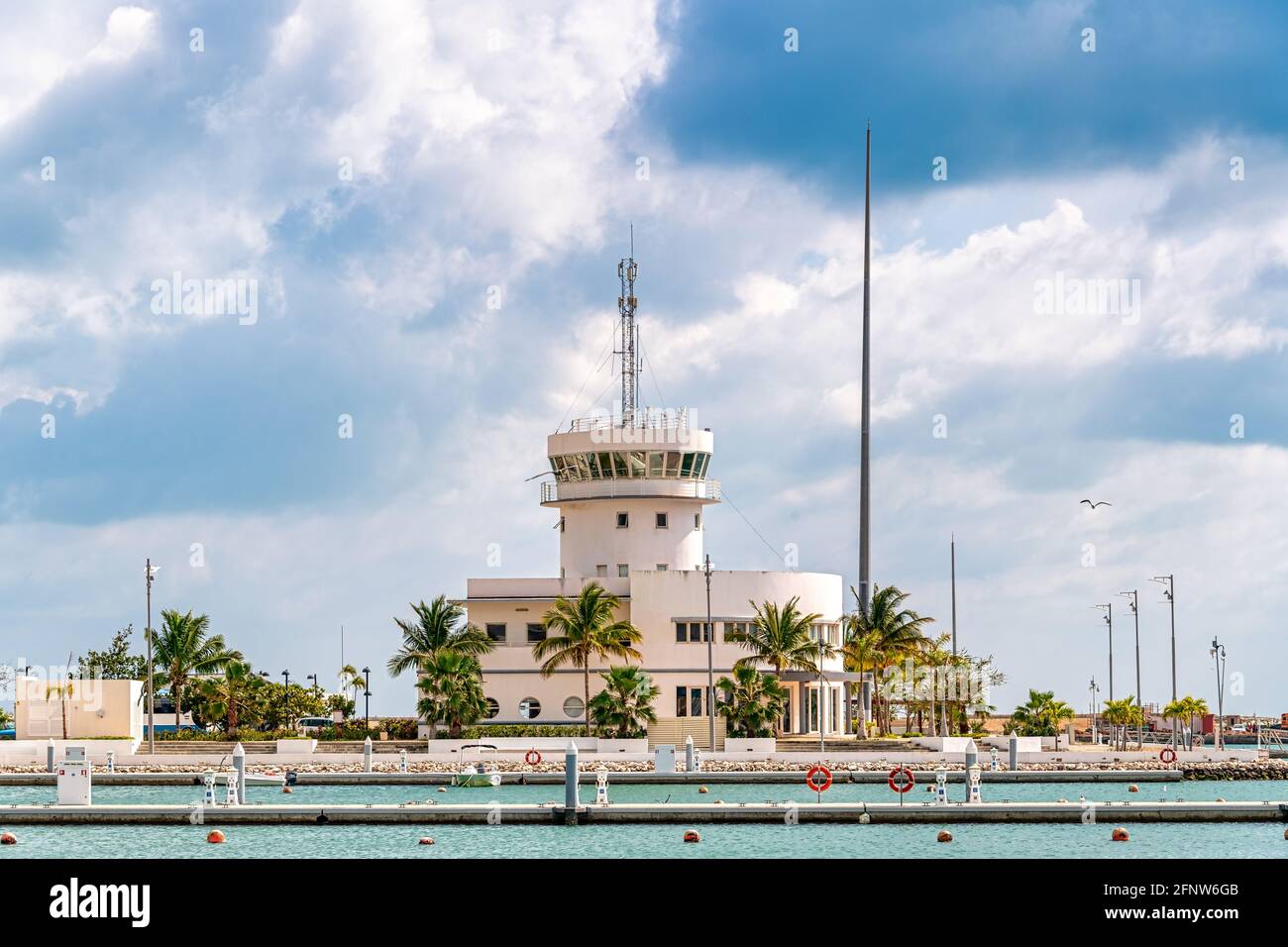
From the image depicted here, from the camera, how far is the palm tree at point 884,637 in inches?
3054

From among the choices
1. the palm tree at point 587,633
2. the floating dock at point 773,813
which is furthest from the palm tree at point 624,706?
the floating dock at point 773,813

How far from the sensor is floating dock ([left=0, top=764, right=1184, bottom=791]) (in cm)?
5950

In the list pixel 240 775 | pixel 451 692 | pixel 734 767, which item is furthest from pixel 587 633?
pixel 240 775

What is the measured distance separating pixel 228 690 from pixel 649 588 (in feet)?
Answer: 64.0

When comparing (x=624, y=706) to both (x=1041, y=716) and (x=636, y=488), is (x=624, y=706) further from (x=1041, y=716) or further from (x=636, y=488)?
(x=1041, y=716)

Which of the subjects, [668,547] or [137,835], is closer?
[137,835]

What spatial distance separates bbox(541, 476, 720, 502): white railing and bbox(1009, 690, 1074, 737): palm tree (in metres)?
27.8

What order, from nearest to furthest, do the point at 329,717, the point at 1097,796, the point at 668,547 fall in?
the point at 1097,796
the point at 668,547
the point at 329,717

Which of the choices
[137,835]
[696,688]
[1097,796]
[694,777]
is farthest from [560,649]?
[137,835]

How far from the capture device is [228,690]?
3088 inches

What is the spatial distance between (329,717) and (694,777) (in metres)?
52.9

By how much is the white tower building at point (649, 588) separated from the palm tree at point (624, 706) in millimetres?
2223
